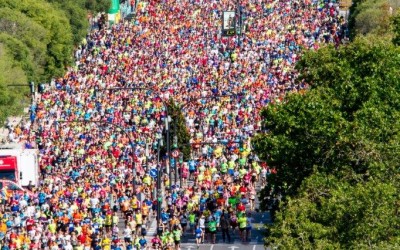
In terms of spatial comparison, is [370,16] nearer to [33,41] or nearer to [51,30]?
[51,30]

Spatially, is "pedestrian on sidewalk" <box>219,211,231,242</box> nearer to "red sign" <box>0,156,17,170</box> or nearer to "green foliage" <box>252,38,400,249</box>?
"green foliage" <box>252,38,400,249</box>

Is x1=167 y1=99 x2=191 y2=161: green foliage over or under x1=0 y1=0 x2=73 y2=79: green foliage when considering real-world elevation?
under

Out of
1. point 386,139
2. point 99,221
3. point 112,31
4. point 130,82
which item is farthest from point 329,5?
point 386,139

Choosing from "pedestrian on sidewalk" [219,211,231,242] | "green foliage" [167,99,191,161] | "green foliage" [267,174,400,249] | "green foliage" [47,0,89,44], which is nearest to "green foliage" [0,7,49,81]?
"green foliage" [47,0,89,44]

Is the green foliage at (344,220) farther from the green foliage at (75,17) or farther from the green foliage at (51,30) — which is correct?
the green foliage at (75,17)

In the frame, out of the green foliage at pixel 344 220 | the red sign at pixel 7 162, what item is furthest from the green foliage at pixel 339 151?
the red sign at pixel 7 162

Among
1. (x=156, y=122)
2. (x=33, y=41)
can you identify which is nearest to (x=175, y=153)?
(x=156, y=122)

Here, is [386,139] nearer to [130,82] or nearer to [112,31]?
[130,82]
